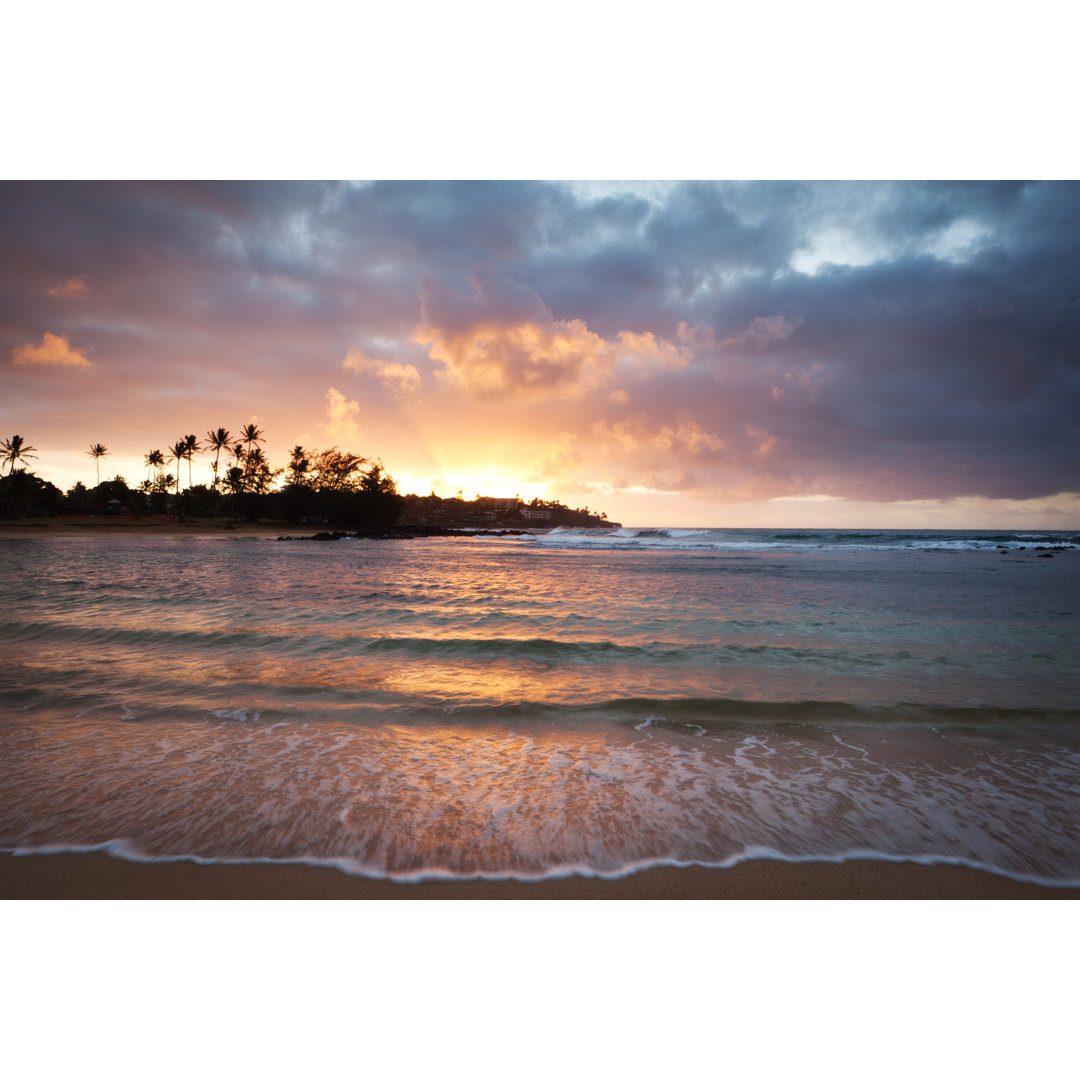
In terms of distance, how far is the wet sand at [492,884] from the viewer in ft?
7.64

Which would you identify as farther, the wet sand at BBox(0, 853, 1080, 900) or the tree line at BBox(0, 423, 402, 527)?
the tree line at BBox(0, 423, 402, 527)

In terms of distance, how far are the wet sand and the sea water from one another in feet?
0.25

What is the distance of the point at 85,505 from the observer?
47875 millimetres

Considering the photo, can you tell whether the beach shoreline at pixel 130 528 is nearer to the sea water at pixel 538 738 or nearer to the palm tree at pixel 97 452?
the palm tree at pixel 97 452

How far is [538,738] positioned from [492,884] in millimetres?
1616

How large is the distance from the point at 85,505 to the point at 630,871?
6276cm

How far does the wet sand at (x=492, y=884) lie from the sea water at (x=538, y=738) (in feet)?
0.25

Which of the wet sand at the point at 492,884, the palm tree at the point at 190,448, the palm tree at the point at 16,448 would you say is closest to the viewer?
the wet sand at the point at 492,884

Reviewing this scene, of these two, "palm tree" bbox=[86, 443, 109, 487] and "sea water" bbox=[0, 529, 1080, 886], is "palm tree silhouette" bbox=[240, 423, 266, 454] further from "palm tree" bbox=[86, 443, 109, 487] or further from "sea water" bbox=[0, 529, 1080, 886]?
"sea water" bbox=[0, 529, 1080, 886]

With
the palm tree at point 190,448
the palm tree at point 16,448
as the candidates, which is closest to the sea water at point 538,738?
the palm tree at point 16,448

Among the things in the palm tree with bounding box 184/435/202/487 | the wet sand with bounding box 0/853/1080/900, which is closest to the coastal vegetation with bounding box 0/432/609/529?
the palm tree with bounding box 184/435/202/487

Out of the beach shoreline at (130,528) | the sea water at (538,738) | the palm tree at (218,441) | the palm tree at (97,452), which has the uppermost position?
the palm tree at (218,441)

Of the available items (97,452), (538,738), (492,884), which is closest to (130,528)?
(97,452)

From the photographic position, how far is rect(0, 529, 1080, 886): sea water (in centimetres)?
265
